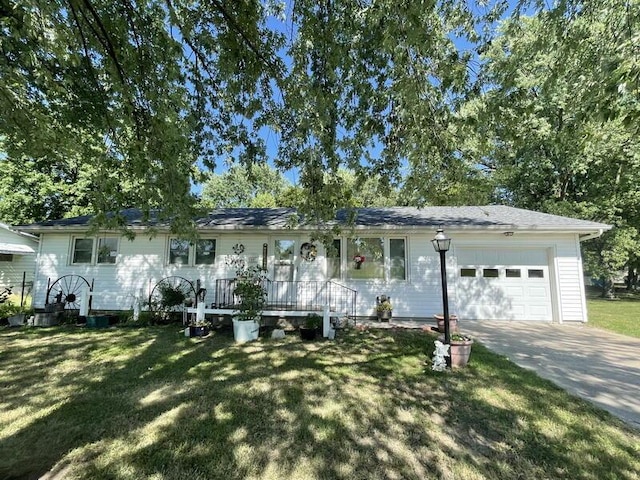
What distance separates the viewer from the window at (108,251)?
31.4ft

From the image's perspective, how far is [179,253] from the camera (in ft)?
31.1

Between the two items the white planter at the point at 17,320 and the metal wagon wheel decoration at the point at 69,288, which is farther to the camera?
the metal wagon wheel decoration at the point at 69,288

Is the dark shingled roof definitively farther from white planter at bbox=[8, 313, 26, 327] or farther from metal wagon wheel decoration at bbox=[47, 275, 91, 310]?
white planter at bbox=[8, 313, 26, 327]

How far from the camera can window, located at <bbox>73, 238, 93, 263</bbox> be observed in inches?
380

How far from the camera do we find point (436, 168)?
16.4 feet

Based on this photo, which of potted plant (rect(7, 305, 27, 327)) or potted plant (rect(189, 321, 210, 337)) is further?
potted plant (rect(7, 305, 27, 327))

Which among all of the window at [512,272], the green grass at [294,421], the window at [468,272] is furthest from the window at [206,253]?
the window at [512,272]

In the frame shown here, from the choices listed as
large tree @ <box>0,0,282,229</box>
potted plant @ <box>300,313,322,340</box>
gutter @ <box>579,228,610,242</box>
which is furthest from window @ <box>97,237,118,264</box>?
gutter @ <box>579,228,610,242</box>

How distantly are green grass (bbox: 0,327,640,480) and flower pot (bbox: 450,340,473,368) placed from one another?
0.15m

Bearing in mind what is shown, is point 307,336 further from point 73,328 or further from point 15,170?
point 15,170

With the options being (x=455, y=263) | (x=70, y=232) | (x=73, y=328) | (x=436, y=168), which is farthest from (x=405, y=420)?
(x=70, y=232)

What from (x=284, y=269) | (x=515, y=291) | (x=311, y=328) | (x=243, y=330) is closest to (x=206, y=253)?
(x=284, y=269)

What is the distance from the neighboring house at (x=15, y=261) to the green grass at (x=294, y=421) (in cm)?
1199

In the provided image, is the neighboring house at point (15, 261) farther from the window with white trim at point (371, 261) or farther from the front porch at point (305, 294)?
the window with white trim at point (371, 261)
